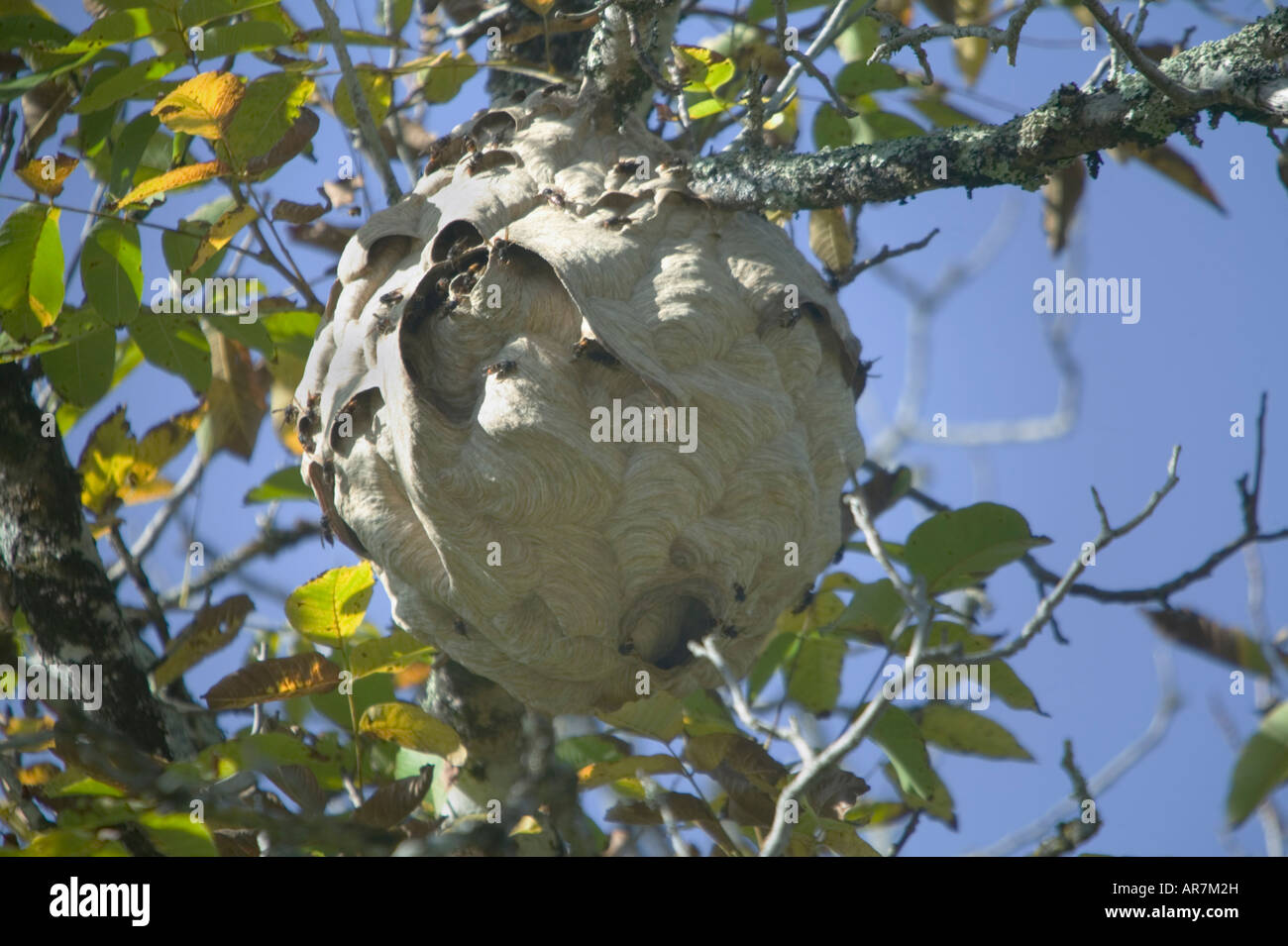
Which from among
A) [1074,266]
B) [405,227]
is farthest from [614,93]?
[1074,266]

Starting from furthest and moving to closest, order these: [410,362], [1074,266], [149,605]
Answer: [1074,266] → [149,605] → [410,362]

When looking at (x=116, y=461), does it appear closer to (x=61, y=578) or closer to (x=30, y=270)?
(x=61, y=578)

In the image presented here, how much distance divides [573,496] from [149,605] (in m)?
1.45

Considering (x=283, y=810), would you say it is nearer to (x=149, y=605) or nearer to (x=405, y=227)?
(x=149, y=605)

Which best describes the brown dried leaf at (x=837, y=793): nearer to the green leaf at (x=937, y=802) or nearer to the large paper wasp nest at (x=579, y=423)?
the green leaf at (x=937, y=802)

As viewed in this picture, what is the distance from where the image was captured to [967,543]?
2.60m

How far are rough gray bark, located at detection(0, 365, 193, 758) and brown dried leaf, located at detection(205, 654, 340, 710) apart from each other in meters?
0.42

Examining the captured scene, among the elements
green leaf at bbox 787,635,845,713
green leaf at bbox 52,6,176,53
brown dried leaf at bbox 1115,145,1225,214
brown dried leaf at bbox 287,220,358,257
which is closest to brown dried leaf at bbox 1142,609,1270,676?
green leaf at bbox 787,635,845,713

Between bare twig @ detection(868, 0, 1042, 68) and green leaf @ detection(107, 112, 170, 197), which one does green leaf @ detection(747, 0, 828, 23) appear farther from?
green leaf @ detection(107, 112, 170, 197)

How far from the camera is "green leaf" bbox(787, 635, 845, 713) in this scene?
122 inches

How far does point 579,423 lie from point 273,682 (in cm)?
90
